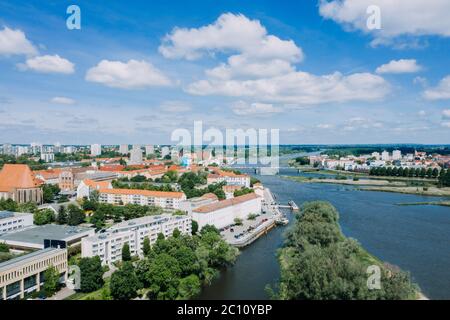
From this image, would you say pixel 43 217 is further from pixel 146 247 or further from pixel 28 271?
pixel 28 271

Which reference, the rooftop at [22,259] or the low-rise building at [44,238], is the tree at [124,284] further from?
the low-rise building at [44,238]

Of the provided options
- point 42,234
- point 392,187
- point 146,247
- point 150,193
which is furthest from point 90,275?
point 392,187

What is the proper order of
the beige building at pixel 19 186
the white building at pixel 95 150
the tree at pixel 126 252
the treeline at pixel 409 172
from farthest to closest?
the white building at pixel 95 150 < the treeline at pixel 409 172 < the beige building at pixel 19 186 < the tree at pixel 126 252

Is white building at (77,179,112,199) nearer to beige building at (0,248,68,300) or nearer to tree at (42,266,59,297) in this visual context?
beige building at (0,248,68,300)

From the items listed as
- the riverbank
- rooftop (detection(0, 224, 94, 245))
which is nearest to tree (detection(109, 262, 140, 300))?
rooftop (detection(0, 224, 94, 245))

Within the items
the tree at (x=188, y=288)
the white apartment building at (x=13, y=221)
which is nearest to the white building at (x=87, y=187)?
the white apartment building at (x=13, y=221)

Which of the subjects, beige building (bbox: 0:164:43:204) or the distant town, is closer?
the distant town
